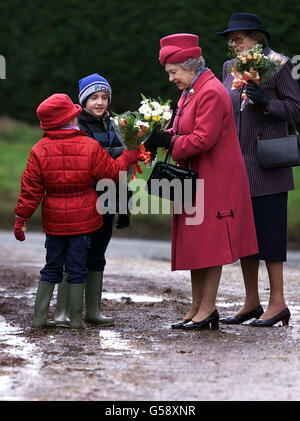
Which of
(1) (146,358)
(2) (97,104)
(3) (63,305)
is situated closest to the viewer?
(1) (146,358)

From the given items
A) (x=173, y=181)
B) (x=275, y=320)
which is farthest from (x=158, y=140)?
(x=275, y=320)

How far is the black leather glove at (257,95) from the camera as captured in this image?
6191mm

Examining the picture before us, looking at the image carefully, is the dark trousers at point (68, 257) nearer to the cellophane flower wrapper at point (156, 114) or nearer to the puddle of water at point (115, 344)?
the puddle of water at point (115, 344)

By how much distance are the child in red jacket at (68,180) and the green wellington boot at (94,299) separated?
0.29 metres

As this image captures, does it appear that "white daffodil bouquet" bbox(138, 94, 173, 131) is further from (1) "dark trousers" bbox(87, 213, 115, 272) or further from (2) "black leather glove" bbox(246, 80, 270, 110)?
(1) "dark trousers" bbox(87, 213, 115, 272)

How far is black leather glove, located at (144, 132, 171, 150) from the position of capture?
6199 mm

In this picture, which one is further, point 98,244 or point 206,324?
point 98,244

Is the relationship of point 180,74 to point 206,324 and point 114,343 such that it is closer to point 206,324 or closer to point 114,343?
point 206,324

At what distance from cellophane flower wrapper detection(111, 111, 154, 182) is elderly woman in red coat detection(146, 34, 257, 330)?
0.41 ft

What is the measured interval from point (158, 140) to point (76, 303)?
3.86 feet

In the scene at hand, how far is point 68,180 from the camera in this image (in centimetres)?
616

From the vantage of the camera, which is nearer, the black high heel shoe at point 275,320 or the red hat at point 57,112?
the red hat at point 57,112

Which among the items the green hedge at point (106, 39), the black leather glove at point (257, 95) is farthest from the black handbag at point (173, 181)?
the green hedge at point (106, 39)
